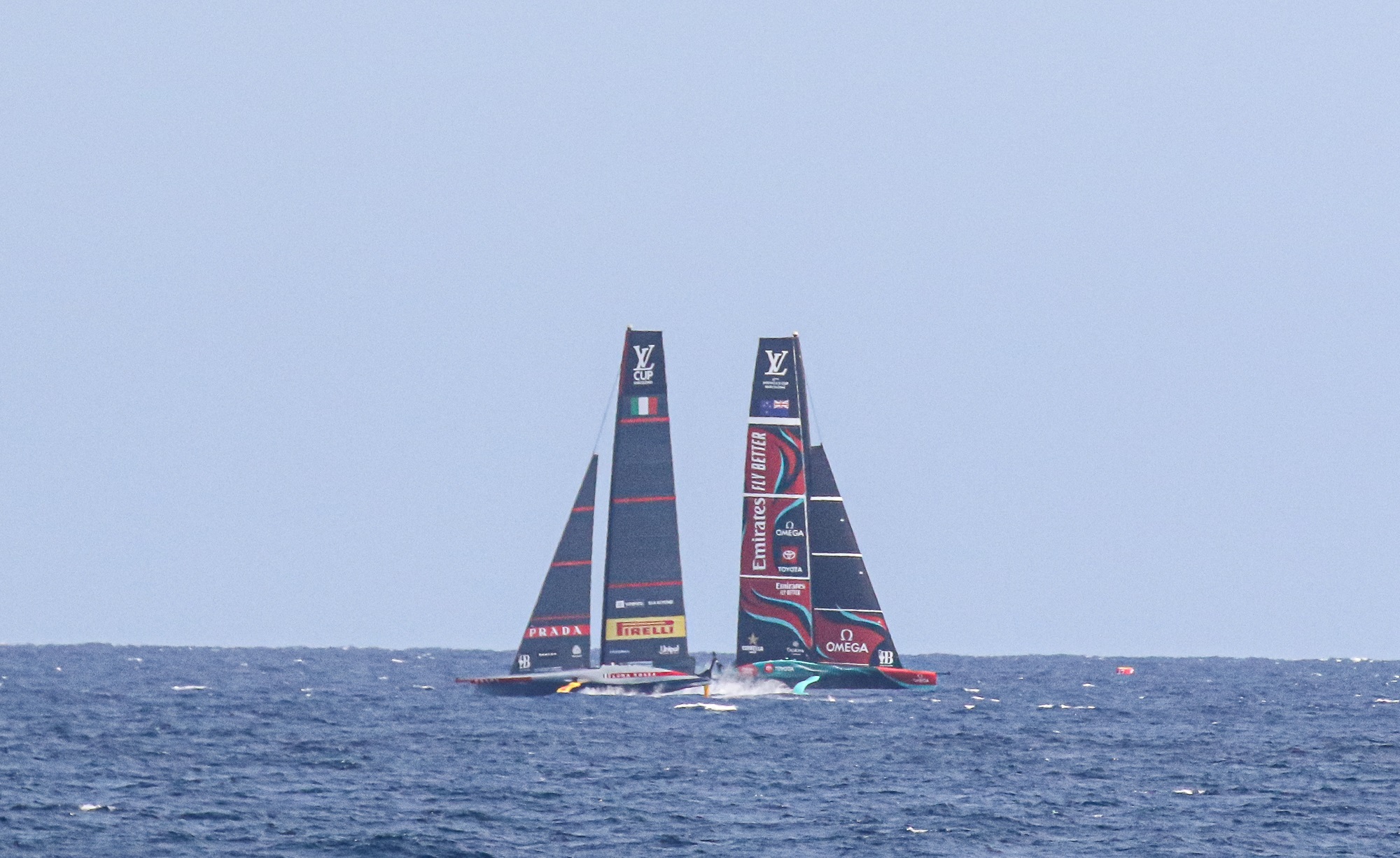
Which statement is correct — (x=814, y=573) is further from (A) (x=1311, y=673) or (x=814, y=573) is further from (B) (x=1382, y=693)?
(A) (x=1311, y=673)

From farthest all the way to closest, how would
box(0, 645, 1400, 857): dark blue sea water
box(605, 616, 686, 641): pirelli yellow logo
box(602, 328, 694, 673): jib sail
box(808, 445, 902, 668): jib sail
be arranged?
box(808, 445, 902, 668): jib sail → box(605, 616, 686, 641): pirelli yellow logo → box(602, 328, 694, 673): jib sail → box(0, 645, 1400, 857): dark blue sea water

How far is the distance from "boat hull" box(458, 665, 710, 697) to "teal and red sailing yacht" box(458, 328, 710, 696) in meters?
0.03

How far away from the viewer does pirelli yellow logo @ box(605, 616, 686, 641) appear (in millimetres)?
59719

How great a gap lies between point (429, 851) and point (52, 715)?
29.9 m

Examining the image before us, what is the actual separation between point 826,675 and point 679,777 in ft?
64.7

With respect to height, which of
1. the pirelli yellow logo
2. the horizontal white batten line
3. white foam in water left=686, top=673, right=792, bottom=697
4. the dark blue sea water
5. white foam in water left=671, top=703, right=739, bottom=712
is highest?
the horizontal white batten line

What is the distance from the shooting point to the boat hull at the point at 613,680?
5941 centimetres

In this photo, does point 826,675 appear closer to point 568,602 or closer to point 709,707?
point 709,707

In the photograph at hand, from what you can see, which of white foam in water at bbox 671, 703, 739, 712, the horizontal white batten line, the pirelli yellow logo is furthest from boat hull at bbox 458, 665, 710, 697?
the horizontal white batten line

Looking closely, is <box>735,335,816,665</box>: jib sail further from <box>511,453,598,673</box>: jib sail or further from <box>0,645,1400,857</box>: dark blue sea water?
<box>511,453,598,673</box>: jib sail

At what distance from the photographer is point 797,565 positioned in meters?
61.7

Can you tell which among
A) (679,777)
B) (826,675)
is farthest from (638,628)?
(679,777)

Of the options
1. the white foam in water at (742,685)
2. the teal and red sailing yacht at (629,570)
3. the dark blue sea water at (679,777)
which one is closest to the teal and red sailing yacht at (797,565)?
the white foam in water at (742,685)

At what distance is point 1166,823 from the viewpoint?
36.6 meters
